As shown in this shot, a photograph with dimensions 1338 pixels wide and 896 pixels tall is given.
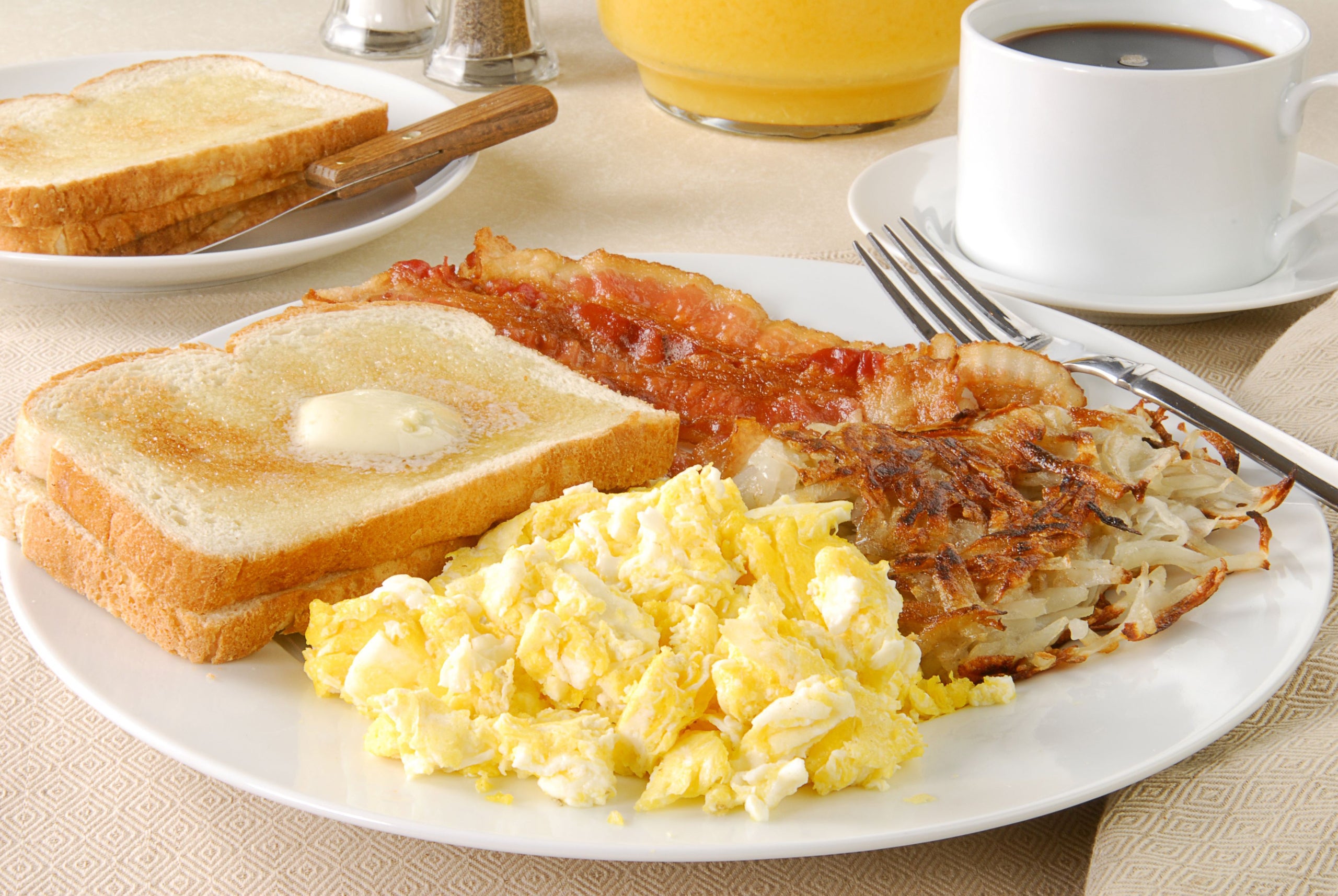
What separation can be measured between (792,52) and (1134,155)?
1.17 m

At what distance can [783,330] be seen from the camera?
7.66 ft

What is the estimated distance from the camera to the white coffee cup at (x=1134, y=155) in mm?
2303

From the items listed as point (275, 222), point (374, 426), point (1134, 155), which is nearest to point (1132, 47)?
point (1134, 155)

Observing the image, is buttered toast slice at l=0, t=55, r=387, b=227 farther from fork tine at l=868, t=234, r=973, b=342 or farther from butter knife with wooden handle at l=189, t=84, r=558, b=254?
fork tine at l=868, t=234, r=973, b=342

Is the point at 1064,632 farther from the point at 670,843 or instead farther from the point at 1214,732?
the point at 670,843

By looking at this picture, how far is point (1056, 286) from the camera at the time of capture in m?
2.52

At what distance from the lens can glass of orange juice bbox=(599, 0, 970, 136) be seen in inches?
126

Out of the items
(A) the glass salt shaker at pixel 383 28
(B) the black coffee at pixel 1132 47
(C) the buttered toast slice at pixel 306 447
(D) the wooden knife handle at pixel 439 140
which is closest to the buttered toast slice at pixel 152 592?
(C) the buttered toast slice at pixel 306 447

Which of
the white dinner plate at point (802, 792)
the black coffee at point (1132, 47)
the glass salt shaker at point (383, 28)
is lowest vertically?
the white dinner plate at point (802, 792)

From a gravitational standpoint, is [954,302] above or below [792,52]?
below

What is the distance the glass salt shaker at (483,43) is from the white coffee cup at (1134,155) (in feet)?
6.00

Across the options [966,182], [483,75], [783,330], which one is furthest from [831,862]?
[483,75]

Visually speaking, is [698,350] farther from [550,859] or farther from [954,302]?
[550,859]

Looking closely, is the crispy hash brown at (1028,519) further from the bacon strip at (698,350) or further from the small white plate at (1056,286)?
the small white plate at (1056,286)
